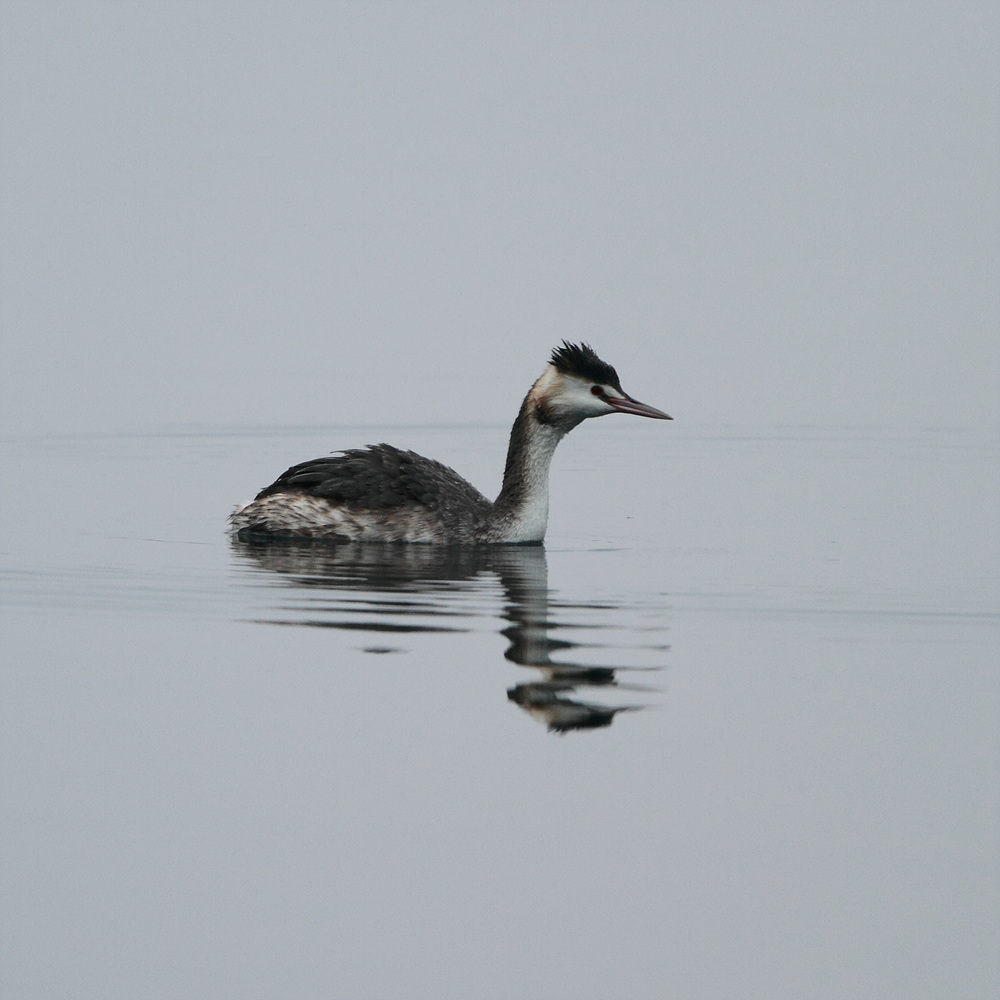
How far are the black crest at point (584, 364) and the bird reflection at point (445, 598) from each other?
1.37m

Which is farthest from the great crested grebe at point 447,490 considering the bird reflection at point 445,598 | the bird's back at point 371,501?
the bird reflection at point 445,598

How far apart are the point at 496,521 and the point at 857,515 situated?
3.74m

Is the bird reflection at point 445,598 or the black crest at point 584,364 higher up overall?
the black crest at point 584,364

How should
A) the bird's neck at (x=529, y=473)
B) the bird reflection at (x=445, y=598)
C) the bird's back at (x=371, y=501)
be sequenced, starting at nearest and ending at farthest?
1. the bird reflection at (x=445, y=598)
2. the bird's back at (x=371, y=501)
3. the bird's neck at (x=529, y=473)

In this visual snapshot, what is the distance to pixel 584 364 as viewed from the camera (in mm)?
14859

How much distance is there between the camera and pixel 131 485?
18781 mm

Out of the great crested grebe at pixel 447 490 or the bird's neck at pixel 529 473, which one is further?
the bird's neck at pixel 529 473

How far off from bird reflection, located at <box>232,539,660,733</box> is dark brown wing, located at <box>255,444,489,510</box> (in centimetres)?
35

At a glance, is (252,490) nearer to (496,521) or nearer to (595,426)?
(496,521)

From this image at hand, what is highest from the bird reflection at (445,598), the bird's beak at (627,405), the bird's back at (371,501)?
the bird's beak at (627,405)

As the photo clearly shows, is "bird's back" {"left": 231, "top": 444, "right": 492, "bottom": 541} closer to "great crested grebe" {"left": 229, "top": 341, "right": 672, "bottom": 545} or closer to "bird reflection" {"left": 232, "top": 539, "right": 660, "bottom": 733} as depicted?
"great crested grebe" {"left": 229, "top": 341, "right": 672, "bottom": 545}

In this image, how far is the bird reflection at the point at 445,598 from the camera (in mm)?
9625

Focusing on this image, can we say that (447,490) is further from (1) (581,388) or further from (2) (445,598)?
(2) (445,598)

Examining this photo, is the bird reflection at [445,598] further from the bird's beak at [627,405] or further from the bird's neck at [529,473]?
the bird's beak at [627,405]
